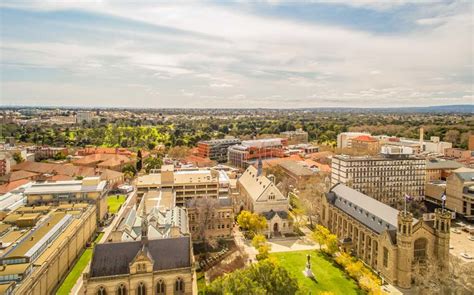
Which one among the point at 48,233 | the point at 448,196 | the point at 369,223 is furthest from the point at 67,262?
the point at 448,196

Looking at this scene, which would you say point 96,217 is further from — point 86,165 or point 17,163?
point 17,163

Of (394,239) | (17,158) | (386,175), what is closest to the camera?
(394,239)

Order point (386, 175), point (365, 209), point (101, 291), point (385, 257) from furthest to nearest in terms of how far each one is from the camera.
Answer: point (386, 175), point (365, 209), point (385, 257), point (101, 291)

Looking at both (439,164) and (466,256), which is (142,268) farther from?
(439,164)

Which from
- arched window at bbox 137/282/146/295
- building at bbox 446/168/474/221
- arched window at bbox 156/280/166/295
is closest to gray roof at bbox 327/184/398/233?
building at bbox 446/168/474/221

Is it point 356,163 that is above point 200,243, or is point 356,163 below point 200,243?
above

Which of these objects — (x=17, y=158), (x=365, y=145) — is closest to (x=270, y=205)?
(x=365, y=145)

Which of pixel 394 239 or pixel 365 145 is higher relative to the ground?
pixel 365 145

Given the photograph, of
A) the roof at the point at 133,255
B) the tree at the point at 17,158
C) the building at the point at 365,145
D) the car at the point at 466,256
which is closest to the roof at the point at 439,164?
the building at the point at 365,145
